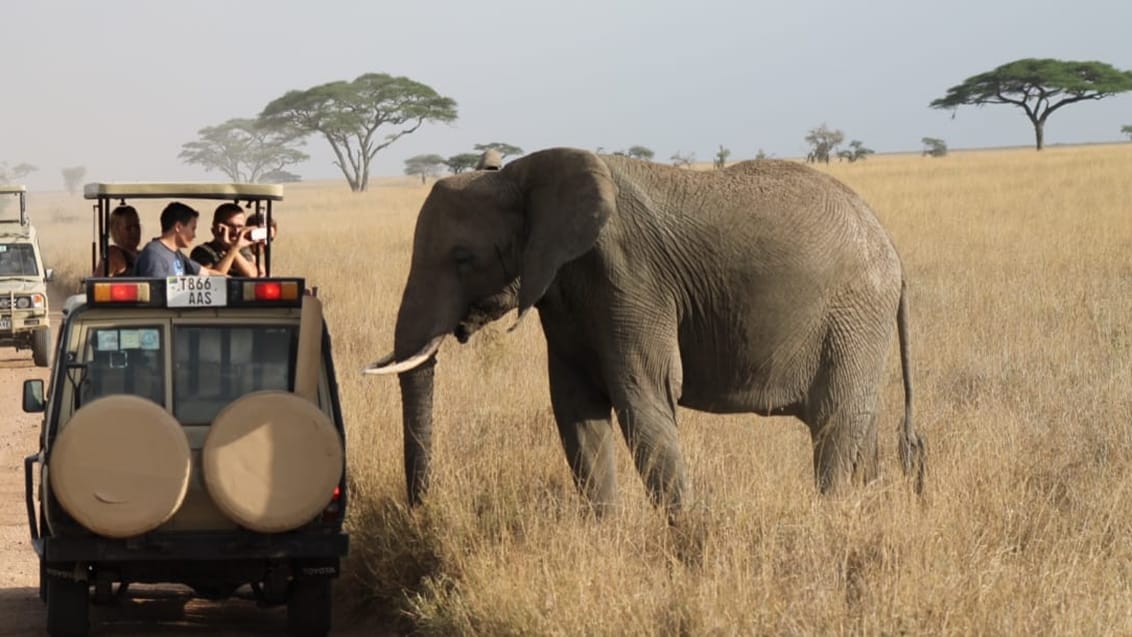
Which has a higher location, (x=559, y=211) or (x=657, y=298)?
(x=559, y=211)

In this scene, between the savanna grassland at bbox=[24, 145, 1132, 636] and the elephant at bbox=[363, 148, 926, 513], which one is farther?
the elephant at bbox=[363, 148, 926, 513]

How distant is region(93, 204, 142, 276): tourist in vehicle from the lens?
9016 mm

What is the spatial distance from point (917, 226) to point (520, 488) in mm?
17847

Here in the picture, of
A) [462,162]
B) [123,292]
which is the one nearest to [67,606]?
[123,292]

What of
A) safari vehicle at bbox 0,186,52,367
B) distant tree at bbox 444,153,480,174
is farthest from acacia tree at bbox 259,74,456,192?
safari vehicle at bbox 0,186,52,367

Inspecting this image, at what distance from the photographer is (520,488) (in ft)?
25.8

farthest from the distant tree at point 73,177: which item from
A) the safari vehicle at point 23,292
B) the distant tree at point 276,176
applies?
the safari vehicle at point 23,292

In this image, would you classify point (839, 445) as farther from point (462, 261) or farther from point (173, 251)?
point (173, 251)

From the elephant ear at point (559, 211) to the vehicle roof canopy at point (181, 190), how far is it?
1640 mm

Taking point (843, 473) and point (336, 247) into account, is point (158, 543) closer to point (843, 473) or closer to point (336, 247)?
point (843, 473)

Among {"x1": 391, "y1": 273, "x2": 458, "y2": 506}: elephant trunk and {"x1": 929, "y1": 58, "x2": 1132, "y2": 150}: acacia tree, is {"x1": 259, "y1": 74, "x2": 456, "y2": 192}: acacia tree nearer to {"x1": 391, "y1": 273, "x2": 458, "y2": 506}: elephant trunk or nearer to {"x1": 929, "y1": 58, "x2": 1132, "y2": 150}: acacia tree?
{"x1": 929, "y1": 58, "x2": 1132, "y2": 150}: acacia tree

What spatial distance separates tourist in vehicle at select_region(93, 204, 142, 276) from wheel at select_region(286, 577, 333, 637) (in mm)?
2768

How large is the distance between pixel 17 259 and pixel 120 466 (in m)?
13.3

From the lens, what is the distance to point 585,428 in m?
7.84
